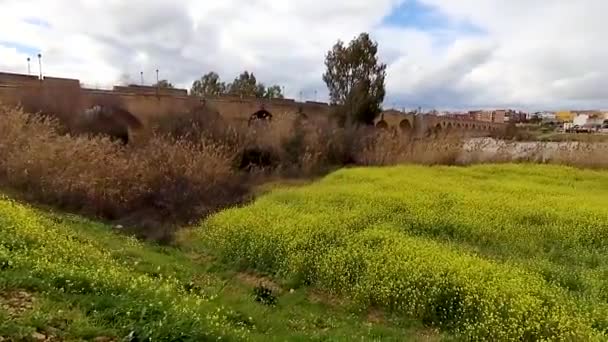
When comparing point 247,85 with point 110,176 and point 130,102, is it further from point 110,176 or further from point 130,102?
point 110,176

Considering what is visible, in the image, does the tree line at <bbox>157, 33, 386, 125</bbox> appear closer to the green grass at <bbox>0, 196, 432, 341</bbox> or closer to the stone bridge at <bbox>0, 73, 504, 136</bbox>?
the stone bridge at <bbox>0, 73, 504, 136</bbox>

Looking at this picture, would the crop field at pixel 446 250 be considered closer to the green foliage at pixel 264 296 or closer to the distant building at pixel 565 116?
the green foliage at pixel 264 296

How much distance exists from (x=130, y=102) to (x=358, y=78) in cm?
1575

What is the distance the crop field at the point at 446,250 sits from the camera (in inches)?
250

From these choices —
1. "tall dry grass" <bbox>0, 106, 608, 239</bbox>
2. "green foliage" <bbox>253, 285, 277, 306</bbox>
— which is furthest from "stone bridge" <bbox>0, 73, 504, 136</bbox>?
"green foliage" <bbox>253, 285, 277, 306</bbox>

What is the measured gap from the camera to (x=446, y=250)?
857 centimetres

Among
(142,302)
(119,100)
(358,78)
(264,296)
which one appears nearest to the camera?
(142,302)

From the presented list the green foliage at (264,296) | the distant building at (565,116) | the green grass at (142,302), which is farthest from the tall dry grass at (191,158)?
the distant building at (565,116)

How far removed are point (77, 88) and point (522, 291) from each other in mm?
26252

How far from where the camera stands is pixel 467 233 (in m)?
9.94

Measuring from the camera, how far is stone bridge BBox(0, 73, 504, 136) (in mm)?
23188

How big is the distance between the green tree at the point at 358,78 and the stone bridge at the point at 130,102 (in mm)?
1765

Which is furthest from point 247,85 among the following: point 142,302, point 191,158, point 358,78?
point 142,302

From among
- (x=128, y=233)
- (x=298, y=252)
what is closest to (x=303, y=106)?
(x=128, y=233)
